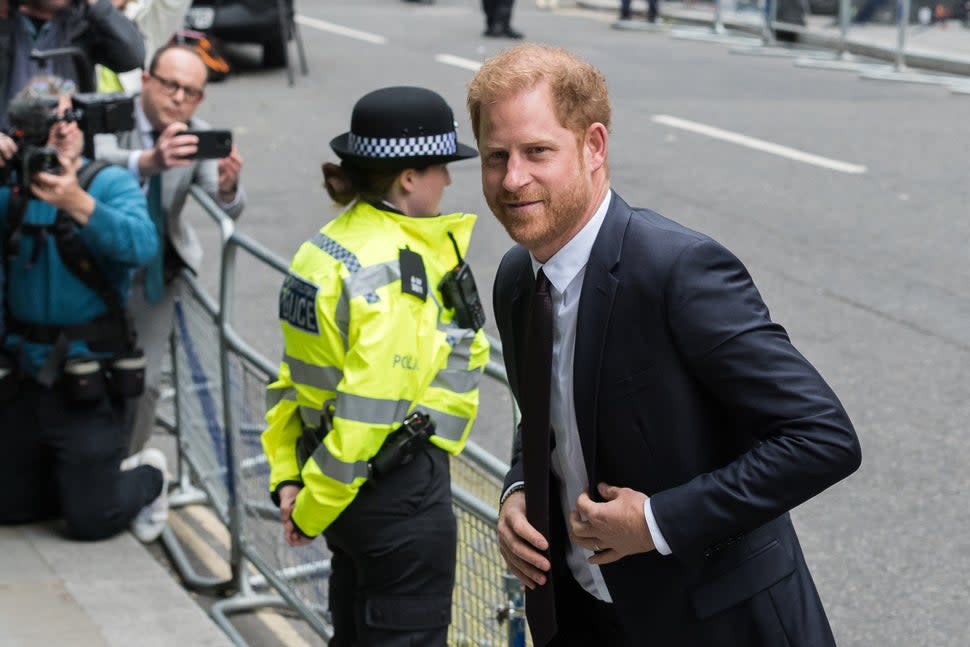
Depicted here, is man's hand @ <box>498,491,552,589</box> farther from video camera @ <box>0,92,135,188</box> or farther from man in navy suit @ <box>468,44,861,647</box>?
video camera @ <box>0,92,135,188</box>

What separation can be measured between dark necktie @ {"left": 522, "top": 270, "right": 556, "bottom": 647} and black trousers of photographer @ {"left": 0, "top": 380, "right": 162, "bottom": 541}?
10.6ft

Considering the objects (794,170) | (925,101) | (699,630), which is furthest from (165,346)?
(925,101)

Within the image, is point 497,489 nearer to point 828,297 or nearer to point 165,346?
point 165,346

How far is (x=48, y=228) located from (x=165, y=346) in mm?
984

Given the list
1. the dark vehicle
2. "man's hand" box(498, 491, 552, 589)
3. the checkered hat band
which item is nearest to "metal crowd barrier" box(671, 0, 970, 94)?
the dark vehicle

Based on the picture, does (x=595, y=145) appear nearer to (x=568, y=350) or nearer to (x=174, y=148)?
(x=568, y=350)

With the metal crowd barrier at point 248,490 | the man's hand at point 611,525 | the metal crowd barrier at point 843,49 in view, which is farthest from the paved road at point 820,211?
the man's hand at point 611,525

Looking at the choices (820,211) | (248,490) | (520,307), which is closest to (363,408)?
(520,307)

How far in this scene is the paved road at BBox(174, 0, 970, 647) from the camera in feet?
20.1

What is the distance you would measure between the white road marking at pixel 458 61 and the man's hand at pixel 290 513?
1393 centimetres

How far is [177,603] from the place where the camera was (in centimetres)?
537

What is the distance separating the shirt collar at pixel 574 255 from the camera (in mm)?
2781

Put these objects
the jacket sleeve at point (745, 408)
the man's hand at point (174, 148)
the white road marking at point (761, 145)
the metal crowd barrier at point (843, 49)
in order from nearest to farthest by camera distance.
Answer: the jacket sleeve at point (745, 408), the man's hand at point (174, 148), the white road marking at point (761, 145), the metal crowd barrier at point (843, 49)

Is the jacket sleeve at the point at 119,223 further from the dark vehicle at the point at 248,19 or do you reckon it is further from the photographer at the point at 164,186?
the dark vehicle at the point at 248,19
